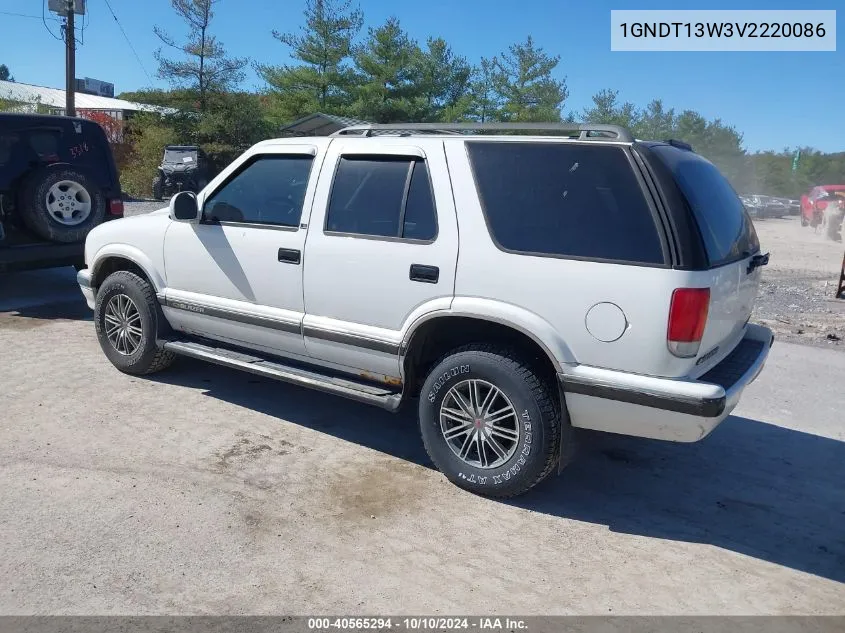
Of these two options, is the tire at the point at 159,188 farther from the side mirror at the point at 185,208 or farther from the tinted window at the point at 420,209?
the tinted window at the point at 420,209

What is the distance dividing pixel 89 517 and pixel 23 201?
16.5ft

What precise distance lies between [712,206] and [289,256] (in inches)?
97.3

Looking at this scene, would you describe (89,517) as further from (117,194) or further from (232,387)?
(117,194)

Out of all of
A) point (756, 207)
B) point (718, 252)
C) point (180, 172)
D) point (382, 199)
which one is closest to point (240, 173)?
point (382, 199)

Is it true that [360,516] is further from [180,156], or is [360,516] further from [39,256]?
[180,156]

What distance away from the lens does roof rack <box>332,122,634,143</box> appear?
371 centimetres

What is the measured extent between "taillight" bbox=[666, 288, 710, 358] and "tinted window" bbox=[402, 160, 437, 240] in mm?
1372

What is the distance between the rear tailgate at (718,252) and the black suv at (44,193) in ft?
20.7

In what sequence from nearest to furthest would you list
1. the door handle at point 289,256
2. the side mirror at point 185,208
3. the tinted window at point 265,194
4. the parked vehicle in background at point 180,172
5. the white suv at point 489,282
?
the white suv at point 489,282 → the door handle at point 289,256 → the tinted window at point 265,194 → the side mirror at point 185,208 → the parked vehicle in background at point 180,172

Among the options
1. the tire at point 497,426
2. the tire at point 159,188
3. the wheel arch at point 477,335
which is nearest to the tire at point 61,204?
the wheel arch at point 477,335

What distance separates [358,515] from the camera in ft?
12.2

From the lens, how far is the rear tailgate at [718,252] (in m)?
3.47

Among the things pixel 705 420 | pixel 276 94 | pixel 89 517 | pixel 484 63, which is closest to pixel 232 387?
pixel 89 517

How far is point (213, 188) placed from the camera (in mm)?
5047
